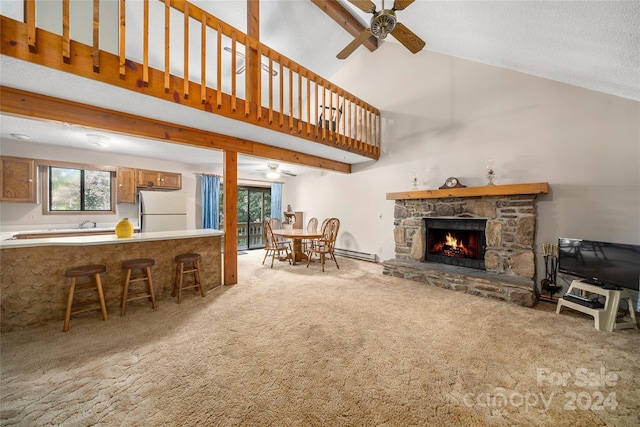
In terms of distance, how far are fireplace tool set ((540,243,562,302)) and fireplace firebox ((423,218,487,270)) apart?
694 mm

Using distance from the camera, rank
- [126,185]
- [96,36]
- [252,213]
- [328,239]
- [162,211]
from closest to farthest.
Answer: [96,36] → [126,185] → [162,211] → [328,239] → [252,213]

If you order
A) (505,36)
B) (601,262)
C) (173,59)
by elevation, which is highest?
(173,59)

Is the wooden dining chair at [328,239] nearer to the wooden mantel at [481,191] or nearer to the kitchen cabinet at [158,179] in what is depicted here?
the wooden mantel at [481,191]

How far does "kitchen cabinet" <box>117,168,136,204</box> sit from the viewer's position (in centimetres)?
454

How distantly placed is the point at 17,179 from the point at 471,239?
7318mm

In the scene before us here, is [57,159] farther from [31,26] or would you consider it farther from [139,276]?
[31,26]

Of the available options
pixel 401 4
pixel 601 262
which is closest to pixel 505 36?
pixel 401 4

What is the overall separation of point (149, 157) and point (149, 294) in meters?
3.38

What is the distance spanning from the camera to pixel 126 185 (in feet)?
15.1

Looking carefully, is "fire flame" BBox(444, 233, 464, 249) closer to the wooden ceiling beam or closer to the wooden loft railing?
the wooden loft railing

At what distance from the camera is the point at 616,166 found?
278 cm

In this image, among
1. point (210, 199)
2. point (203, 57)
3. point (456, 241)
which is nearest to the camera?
point (203, 57)

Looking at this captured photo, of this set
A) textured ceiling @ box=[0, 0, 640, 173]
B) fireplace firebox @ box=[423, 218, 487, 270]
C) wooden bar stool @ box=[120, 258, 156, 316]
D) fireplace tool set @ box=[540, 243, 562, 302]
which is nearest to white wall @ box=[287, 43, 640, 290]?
fireplace tool set @ box=[540, 243, 562, 302]

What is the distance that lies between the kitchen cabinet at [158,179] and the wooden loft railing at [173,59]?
6.88 feet
